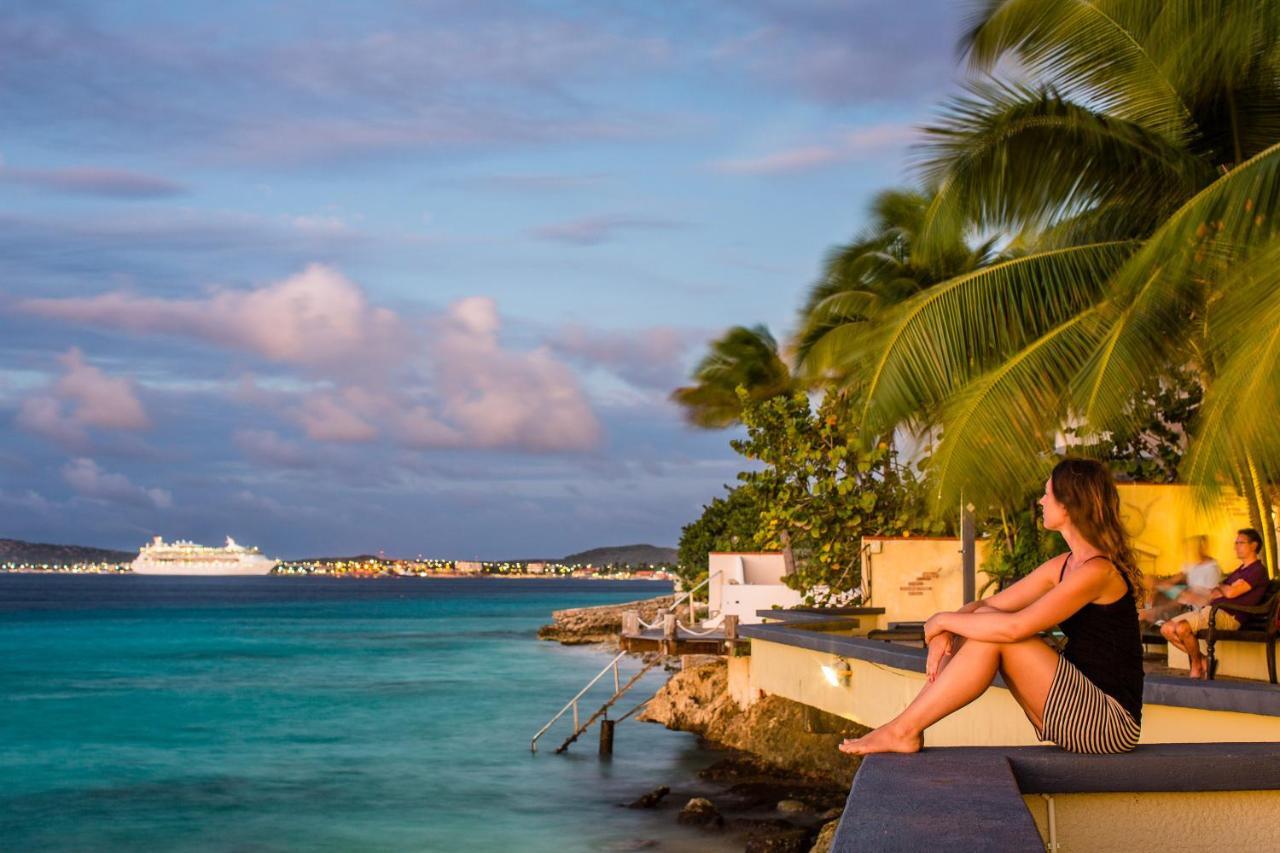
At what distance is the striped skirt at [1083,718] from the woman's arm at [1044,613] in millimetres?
244

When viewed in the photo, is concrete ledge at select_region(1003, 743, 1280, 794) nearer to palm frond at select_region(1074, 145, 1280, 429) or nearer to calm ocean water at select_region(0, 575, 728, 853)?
palm frond at select_region(1074, 145, 1280, 429)

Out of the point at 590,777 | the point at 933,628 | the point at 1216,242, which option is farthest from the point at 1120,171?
the point at 590,777

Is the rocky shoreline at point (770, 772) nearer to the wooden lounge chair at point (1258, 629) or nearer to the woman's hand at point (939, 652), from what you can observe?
the wooden lounge chair at point (1258, 629)

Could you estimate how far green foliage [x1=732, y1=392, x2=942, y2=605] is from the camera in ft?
68.1

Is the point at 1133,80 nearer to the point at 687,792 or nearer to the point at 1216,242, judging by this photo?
the point at 1216,242

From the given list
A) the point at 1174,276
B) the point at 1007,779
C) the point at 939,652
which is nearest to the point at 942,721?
the point at 1174,276

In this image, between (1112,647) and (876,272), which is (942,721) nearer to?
(1112,647)

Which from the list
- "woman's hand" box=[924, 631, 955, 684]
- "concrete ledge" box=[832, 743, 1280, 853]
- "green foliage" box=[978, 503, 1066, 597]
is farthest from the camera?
"green foliage" box=[978, 503, 1066, 597]


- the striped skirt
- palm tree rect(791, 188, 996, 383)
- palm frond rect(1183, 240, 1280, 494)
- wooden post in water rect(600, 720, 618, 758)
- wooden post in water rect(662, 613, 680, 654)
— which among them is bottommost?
wooden post in water rect(600, 720, 618, 758)

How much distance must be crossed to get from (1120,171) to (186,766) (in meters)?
23.9

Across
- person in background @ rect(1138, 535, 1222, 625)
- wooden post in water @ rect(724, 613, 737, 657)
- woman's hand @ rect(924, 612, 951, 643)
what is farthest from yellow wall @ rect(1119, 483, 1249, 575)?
wooden post in water @ rect(724, 613, 737, 657)

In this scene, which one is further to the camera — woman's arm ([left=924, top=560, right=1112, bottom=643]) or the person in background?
the person in background

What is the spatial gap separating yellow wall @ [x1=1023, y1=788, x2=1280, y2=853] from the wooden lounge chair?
11.5 ft

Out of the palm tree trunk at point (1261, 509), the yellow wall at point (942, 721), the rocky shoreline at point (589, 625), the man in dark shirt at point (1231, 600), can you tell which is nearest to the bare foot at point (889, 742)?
the yellow wall at point (942, 721)
